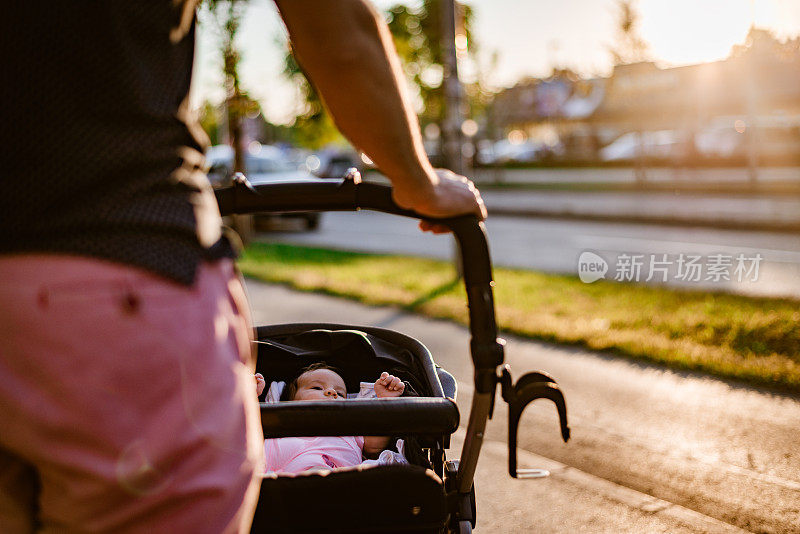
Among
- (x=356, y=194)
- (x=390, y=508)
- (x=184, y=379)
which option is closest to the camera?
(x=184, y=379)

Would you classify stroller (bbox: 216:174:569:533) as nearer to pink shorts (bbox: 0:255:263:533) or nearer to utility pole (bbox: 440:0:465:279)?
pink shorts (bbox: 0:255:263:533)

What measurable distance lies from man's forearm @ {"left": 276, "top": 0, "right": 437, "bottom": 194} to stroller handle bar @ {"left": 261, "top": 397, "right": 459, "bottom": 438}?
624 mm

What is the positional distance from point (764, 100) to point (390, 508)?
3274 cm

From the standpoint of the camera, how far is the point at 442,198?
1.53 metres

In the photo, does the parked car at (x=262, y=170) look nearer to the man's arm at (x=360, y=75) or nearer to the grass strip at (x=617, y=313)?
the grass strip at (x=617, y=313)

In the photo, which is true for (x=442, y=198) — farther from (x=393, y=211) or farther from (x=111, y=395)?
(x=111, y=395)

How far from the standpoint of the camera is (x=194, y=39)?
119 centimetres

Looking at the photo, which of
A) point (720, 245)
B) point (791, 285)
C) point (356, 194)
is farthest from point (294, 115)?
A: point (356, 194)

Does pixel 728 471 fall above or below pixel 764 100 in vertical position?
below

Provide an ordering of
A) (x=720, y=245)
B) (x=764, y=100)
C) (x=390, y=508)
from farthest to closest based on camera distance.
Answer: (x=764, y=100) → (x=720, y=245) → (x=390, y=508)

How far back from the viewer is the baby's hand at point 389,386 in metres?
2.52

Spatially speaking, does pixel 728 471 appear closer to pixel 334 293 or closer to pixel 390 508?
pixel 390 508

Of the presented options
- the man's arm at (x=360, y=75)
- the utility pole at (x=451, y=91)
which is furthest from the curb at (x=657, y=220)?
the man's arm at (x=360, y=75)

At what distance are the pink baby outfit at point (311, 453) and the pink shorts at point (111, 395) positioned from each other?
3.79 ft
